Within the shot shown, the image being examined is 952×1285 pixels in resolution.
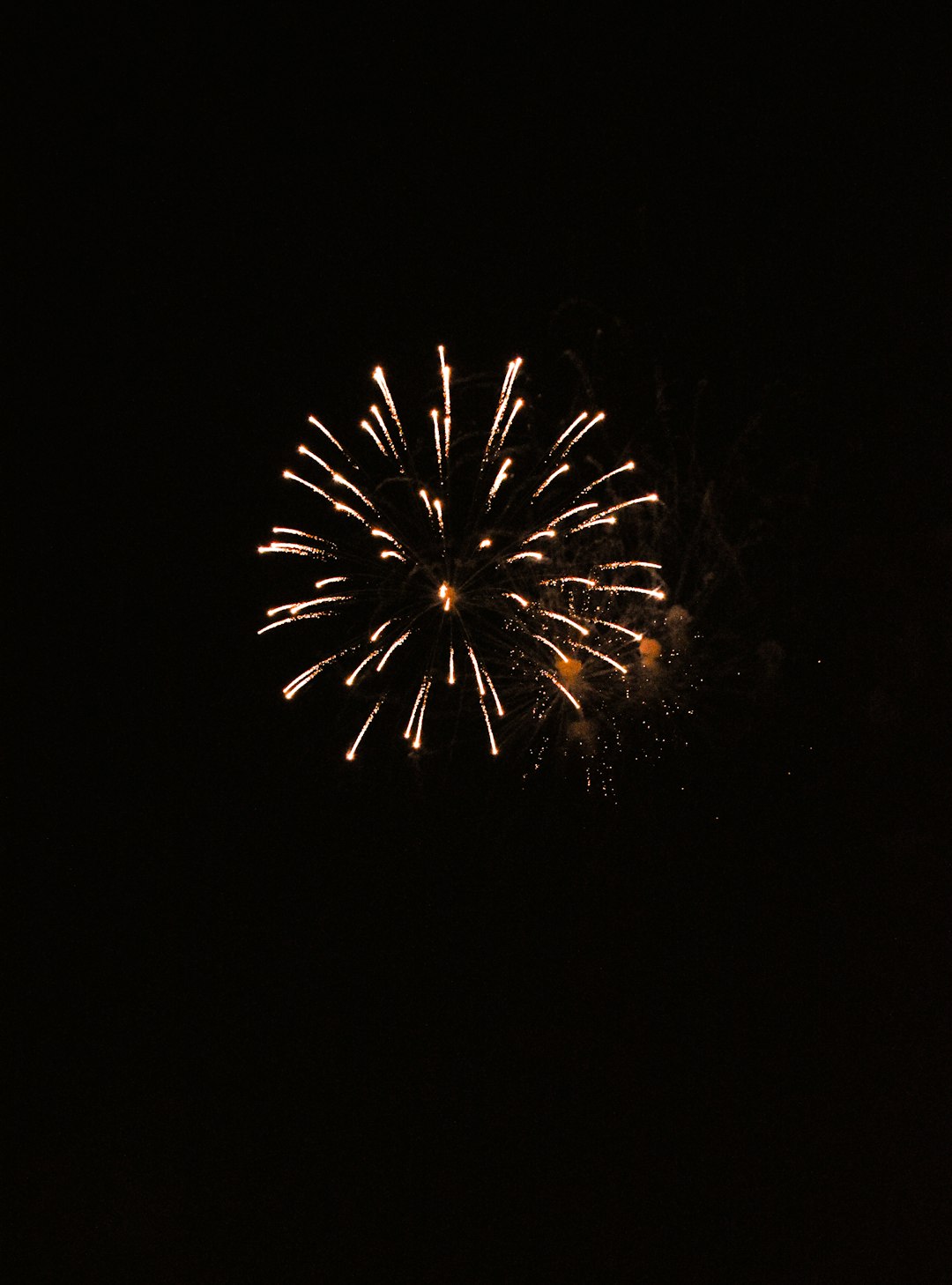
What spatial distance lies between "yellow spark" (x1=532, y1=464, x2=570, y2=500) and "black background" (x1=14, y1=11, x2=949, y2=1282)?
134 mm

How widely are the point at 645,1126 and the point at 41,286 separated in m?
1.92

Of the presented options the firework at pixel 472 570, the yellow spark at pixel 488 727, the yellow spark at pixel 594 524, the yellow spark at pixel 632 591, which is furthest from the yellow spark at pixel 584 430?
the yellow spark at pixel 488 727

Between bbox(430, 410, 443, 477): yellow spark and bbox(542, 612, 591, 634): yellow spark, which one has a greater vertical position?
bbox(430, 410, 443, 477): yellow spark

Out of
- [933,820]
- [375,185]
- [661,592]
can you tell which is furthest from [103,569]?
[933,820]

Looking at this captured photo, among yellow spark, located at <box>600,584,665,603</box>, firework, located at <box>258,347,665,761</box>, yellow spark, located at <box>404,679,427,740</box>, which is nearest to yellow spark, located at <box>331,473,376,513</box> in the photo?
A: firework, located at <box>258,347,665,761</box>

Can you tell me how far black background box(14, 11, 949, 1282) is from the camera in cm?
149

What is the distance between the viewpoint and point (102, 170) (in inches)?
65.3

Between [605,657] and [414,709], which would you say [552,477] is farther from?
[414,709]

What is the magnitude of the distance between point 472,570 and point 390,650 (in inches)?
7.8

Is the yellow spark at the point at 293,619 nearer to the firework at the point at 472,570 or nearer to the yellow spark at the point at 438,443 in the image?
the firework at the point at 472,570

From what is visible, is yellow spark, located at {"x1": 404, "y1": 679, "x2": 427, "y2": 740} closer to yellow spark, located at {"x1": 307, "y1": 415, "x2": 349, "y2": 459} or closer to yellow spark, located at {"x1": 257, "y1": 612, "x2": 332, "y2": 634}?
yellow spark, located at {"x1": 257, "y1": 612, "x2": 332, "y2": 634}

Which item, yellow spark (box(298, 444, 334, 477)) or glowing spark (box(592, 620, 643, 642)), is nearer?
glowing spark (box(592, 620, 643, 642))

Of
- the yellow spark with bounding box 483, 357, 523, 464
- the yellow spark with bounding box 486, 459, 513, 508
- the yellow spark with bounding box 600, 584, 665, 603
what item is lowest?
the yellow spark with bounding box 600, 584, 665, 603

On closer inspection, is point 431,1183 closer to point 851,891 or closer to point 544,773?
point 544,773
